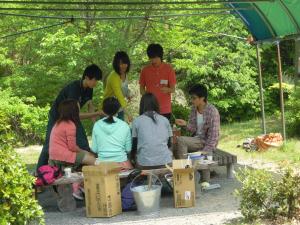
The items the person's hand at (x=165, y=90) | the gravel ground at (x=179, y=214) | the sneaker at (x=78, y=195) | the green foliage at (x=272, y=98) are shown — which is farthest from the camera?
the green foliage at (x=272, y=98)

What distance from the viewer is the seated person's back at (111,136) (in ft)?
19.6

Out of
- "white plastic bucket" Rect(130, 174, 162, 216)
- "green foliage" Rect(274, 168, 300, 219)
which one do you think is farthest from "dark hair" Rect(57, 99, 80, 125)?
"green foliage" Rect(274, 168, 300, 219)

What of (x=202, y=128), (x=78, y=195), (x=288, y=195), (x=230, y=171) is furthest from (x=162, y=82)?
(x=288, y=195)

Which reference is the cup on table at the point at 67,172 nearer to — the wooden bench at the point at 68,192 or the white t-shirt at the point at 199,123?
the wooden bench at the point at 68,192

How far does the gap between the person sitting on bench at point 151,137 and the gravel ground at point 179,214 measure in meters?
0.52

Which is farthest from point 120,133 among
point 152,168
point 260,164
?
point 260,164

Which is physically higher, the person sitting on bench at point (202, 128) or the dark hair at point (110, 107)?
the dark hair at point (110, 107)

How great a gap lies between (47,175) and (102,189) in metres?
0.73

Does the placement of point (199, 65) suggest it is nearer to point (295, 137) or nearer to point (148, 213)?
point (295, 137)

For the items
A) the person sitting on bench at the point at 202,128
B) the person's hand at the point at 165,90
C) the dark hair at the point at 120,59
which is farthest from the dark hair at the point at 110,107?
the person's hand at the point at 165,90

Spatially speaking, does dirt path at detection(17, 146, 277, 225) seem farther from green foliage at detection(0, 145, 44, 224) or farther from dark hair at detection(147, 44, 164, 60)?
dark hair at detection(147, 44, 164, 60)

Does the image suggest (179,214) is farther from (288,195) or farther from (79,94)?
(79,94)

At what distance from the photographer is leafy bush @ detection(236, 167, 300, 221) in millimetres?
4875

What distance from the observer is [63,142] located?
616 centimetres
